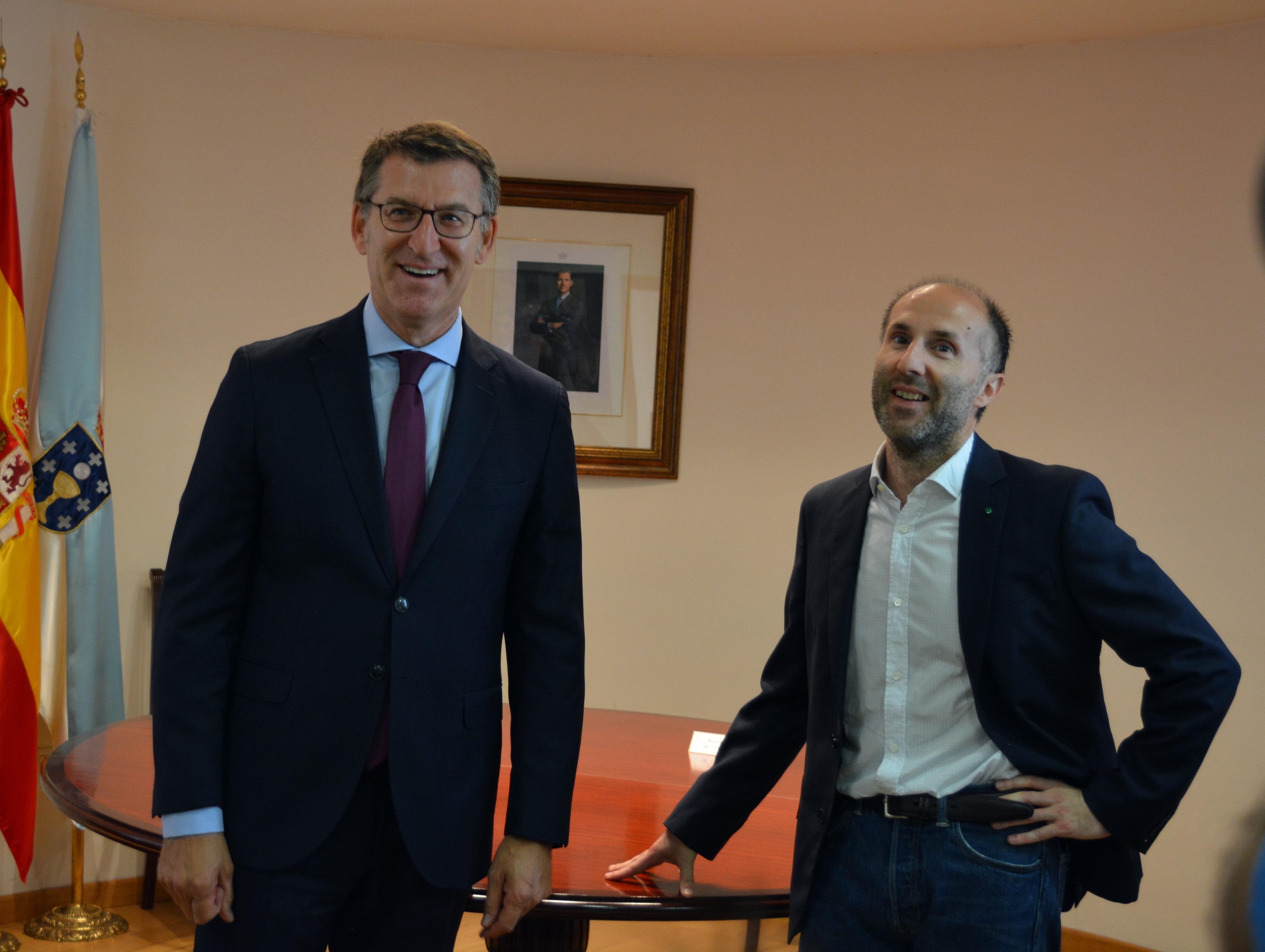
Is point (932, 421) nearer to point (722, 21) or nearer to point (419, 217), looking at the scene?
point (419, 217)

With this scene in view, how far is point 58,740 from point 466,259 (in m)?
2.85

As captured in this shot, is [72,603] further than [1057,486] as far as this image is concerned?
Yes

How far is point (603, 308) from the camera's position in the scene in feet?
13.8

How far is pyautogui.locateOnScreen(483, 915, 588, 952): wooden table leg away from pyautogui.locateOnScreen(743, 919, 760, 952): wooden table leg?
1.75 m

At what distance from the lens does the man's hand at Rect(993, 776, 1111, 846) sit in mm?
1552

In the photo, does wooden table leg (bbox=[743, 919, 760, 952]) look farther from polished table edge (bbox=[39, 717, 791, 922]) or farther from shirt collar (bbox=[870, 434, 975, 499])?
shirt collar (bbox=[870, 434, 975, 499])

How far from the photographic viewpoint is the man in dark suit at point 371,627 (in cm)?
144

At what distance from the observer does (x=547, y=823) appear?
1.55m

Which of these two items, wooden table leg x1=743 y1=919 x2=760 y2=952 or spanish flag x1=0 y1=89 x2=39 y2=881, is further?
wooden table leg x1=743 y1=919 x2=760 y2=952

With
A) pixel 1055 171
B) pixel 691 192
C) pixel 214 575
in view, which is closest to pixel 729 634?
pixel 691 192

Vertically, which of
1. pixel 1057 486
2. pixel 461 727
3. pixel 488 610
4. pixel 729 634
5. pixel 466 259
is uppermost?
pixel 466 259

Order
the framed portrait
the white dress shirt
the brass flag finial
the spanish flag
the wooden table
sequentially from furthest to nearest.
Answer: the framed portrait
the brass flag finial
the spanish flag
the wooden table
the white dress shirt

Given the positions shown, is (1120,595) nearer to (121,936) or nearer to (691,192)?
(691,192)

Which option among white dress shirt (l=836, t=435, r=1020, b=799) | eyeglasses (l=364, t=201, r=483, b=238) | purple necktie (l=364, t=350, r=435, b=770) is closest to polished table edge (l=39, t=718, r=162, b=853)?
purple necktie (l=364, t=350, r=435, b=770)
